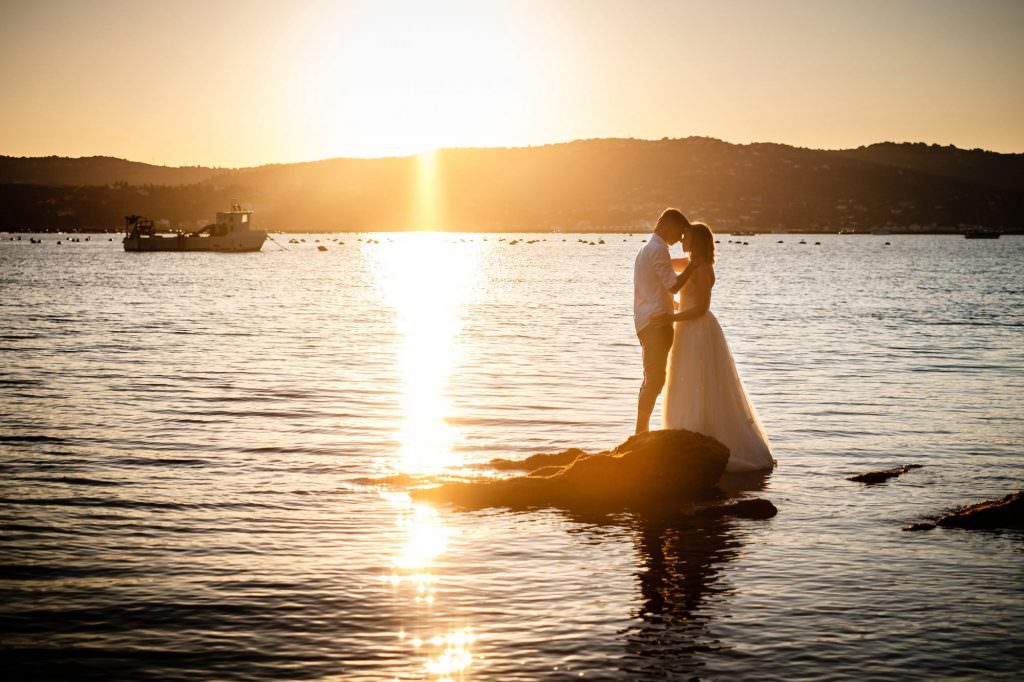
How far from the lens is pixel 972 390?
21.6 meters

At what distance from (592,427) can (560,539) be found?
6682 millimetres

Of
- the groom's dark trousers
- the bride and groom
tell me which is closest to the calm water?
the bride and groom

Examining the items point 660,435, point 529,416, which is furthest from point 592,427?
point 660,435

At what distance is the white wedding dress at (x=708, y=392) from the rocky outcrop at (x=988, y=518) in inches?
114

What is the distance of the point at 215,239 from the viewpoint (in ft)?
438

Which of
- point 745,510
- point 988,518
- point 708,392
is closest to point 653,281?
point 708,392

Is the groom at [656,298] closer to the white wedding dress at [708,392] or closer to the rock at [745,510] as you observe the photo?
the white wedding dress at [708,392]

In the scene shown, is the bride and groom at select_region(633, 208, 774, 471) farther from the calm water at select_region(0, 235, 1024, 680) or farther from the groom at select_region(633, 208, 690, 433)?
the calm water at select_region(0, 235, 1024, 680)

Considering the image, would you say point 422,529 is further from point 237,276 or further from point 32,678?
point 237,276

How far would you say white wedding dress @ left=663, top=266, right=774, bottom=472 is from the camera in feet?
44.1

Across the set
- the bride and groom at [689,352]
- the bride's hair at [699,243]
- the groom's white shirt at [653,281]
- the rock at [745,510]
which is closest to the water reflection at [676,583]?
the rock at [745,510]

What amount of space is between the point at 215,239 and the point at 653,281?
126971 mm

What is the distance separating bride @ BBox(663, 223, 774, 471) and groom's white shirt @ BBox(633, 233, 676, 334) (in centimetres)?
26

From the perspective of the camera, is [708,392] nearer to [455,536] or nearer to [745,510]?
[745,510]
